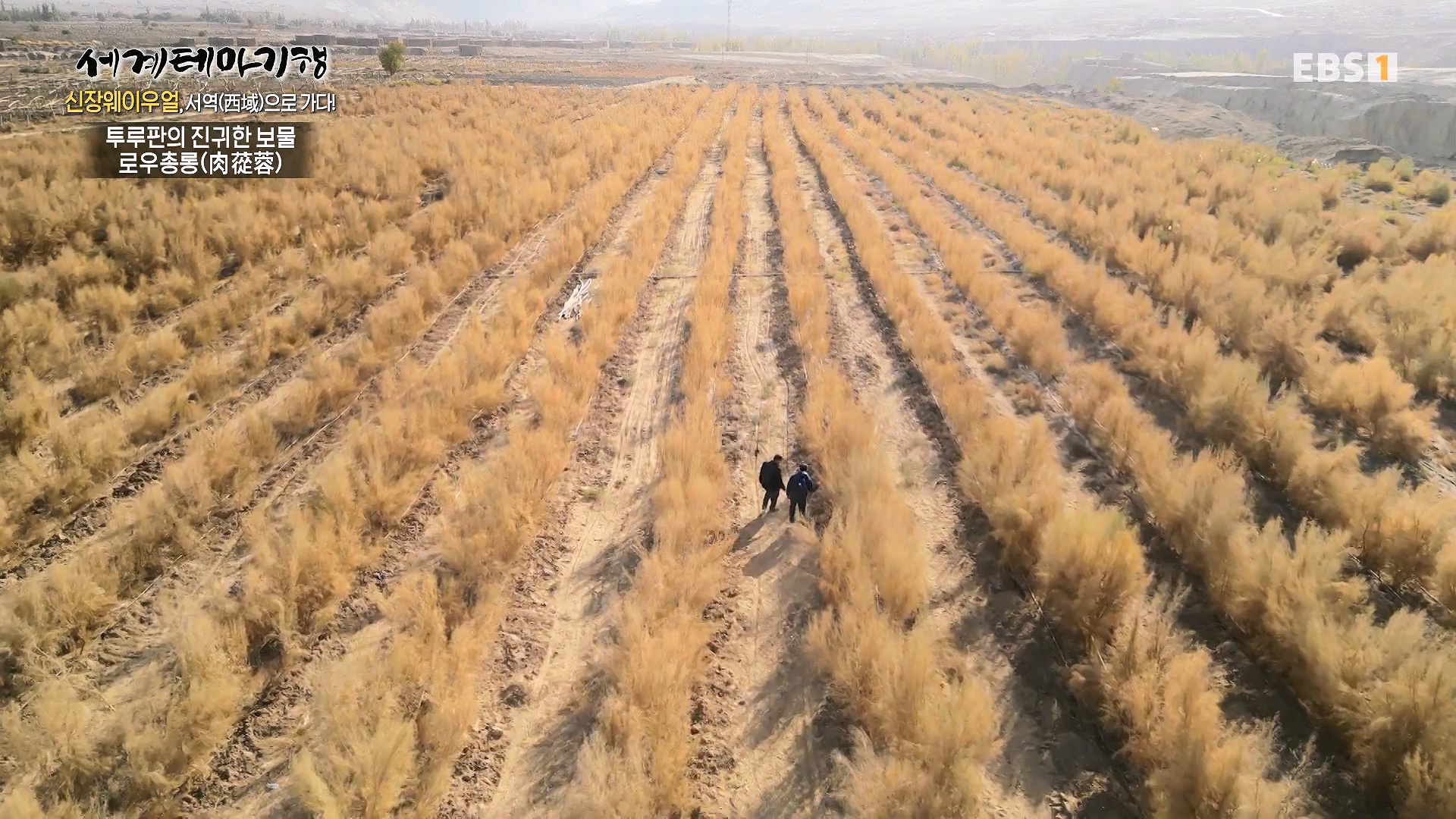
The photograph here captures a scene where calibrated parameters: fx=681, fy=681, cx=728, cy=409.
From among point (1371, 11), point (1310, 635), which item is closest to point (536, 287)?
point (1310, 635)

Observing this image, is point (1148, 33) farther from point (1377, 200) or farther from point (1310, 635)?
point (1310, 635)

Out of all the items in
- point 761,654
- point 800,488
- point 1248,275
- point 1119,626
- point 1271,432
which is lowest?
point 761,654

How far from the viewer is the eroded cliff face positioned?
27.5 meters

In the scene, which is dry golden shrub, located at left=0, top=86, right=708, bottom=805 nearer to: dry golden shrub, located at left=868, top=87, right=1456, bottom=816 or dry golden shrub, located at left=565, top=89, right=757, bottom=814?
dry golden shrub, located at left=565, top=89, right=757, bottom=814

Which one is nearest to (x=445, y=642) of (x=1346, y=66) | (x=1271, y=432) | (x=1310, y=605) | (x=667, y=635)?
(x=667, y=635)

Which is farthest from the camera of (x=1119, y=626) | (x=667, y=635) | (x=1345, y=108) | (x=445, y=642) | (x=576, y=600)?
(x=1345, y=108)

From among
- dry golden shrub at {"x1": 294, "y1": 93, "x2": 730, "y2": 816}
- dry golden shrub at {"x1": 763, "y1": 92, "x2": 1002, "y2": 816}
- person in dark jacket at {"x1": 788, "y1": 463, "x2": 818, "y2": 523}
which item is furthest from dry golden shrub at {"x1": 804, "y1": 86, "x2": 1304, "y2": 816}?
dry golden shrub at {"x1": 294, "y1": 93, "x2": 730, "y2": 816}

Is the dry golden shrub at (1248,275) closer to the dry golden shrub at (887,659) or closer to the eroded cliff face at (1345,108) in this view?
the dry golden shrub at (887,659)

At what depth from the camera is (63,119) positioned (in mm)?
21422
